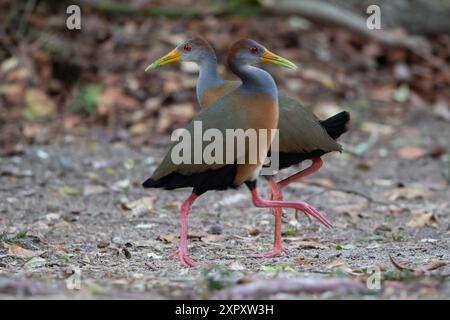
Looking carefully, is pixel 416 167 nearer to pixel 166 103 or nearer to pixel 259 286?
pixel 166 103

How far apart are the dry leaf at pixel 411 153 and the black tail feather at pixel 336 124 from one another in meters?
3.31

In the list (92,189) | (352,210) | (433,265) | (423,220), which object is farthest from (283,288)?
A: (92,189)

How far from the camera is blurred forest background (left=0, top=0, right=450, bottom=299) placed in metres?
4.84

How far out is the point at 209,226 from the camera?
6.71m

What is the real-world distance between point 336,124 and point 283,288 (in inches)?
90.3

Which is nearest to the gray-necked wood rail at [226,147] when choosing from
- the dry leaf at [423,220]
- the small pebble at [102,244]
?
the small pebble at [102,244]

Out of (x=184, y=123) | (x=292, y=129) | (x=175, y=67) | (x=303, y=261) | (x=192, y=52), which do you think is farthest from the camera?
(x=175, y=67)

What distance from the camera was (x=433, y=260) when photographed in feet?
16.6

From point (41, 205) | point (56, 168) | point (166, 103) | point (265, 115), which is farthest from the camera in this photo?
point (166, 103)

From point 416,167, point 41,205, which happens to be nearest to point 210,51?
point 41,205

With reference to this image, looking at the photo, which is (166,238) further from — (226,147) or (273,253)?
(226,147)

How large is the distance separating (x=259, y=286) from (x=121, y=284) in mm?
679

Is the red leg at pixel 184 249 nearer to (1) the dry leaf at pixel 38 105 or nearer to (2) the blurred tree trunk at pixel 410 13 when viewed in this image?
(1) the dry leaf at pixel 38 105
